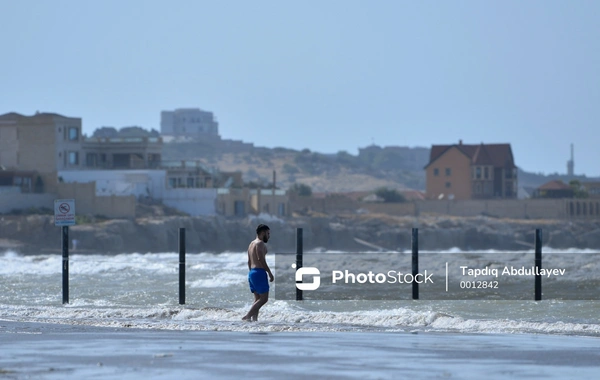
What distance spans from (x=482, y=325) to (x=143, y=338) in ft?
17.4

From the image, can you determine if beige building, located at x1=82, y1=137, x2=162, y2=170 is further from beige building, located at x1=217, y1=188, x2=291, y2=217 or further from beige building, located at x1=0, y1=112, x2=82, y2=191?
beige building, located at x1=217, y1=188, x2=291, y2=217

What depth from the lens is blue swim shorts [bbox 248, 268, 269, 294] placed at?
17.8 m

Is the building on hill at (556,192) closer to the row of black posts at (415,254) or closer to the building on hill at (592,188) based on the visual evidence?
the building on hill at (592,188)

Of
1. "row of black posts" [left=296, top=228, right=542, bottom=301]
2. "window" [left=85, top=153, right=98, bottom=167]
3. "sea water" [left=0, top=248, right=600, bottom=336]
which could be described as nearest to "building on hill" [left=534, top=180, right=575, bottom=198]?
"window" [left=85, top=153, right=98, bottom=167]

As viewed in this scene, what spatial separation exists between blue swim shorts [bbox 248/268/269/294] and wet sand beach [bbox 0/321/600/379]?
1.86m

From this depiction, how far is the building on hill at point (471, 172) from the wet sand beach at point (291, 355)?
109 meters

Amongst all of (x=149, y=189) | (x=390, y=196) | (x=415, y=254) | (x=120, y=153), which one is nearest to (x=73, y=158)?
(x=120, y=153)

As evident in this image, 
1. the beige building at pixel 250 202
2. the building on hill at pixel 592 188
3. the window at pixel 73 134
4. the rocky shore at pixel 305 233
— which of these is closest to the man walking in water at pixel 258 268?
the rocky shore at pixel 305 233

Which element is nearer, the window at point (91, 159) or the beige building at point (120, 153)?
the window at point (91, 159)

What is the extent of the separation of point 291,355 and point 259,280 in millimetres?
5061

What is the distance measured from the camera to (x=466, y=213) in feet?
390

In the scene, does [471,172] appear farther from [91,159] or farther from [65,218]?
[65,218]

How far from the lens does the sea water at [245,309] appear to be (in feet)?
57.2

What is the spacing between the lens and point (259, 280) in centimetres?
1781
